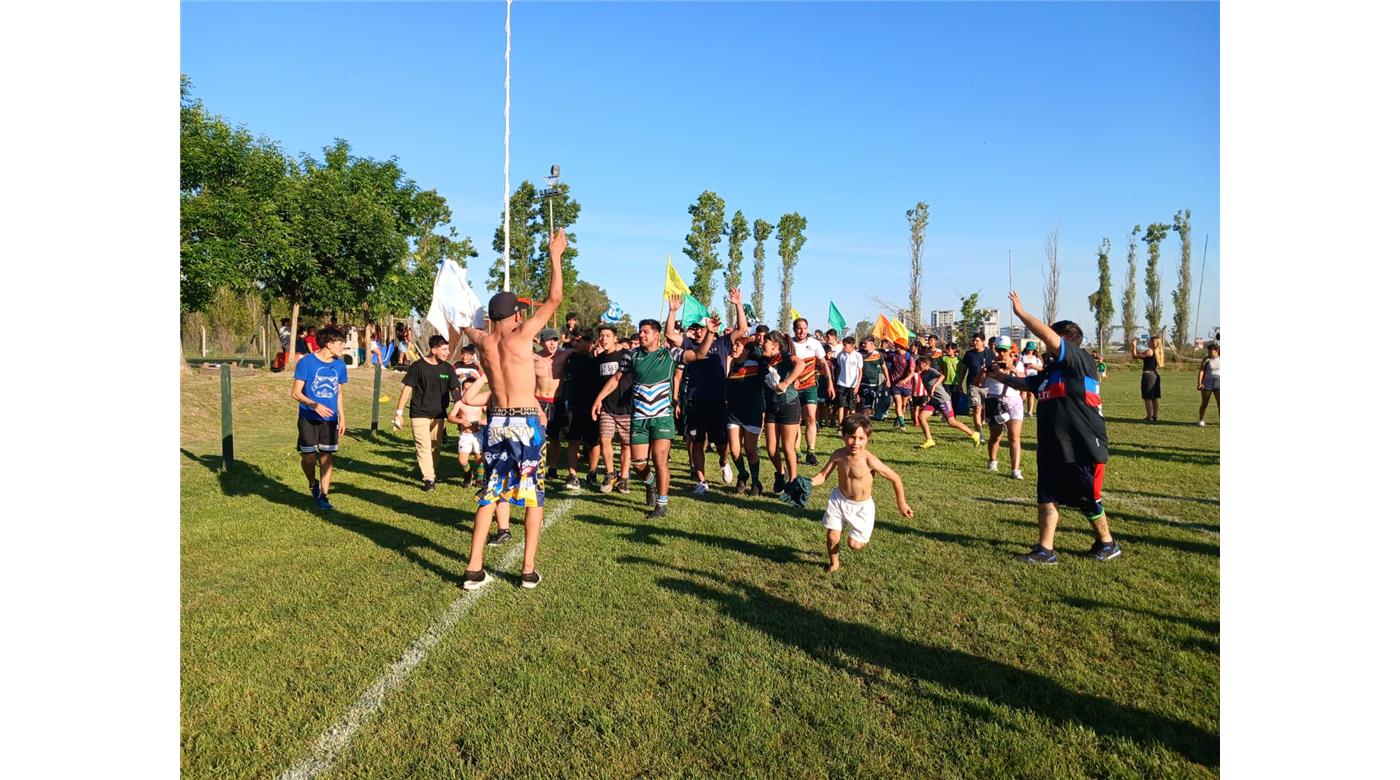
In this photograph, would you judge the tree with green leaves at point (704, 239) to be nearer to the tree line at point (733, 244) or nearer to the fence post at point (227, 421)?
the tree line at point (733, 244)

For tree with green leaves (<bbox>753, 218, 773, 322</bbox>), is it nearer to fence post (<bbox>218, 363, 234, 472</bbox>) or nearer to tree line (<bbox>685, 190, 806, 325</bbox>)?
tree line (<bbox>685, 190, 806, 325</bbox>)

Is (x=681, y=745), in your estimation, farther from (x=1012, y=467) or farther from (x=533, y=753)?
(x=1012, y=467)

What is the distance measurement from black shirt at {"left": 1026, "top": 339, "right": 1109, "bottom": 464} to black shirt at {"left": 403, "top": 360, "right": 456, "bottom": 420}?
7.32 metres

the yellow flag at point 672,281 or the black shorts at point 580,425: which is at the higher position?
the yellow flag at point 672,281

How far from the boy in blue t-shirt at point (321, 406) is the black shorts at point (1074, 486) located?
718 centimetres

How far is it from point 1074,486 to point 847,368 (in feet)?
30.7

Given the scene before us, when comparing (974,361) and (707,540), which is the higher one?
(974,361)

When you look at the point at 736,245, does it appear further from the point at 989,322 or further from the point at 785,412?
the point at 785,412

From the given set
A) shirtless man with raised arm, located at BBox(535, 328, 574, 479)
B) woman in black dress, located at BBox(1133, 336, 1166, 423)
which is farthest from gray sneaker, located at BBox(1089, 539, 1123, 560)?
woman in black dress, located at BBox(1133, 336, 1166, 423)

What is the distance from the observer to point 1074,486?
638 cm

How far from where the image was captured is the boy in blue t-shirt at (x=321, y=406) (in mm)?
8625

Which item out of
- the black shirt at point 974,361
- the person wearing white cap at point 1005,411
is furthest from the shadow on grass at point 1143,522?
the black shirt at point 974,361

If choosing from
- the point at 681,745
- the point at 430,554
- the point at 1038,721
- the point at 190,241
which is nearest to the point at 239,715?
the point at 681,745

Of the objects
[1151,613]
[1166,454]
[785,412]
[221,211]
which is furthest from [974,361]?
[221,211]
